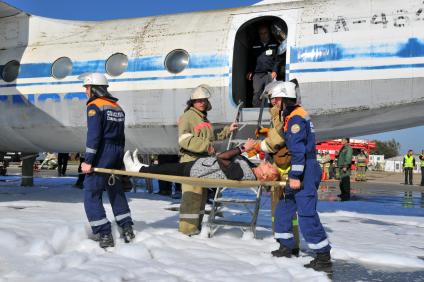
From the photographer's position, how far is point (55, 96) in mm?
8836

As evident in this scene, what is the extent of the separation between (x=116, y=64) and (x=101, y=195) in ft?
12.5

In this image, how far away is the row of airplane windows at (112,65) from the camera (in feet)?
26.4

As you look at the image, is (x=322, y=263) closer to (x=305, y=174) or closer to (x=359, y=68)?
(x=305, y=174)

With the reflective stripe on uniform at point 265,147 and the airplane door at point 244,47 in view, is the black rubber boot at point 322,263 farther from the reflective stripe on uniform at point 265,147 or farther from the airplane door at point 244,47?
the airplane door at point 244,47

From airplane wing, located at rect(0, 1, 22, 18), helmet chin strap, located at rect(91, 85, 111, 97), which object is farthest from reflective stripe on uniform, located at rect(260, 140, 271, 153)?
airplane wing, located at rect(0, 1, 22, 18)

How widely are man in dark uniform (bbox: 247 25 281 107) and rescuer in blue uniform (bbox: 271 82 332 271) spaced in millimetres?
2808

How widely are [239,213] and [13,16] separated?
672 cm

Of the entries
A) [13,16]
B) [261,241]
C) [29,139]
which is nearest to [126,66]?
[29,139]

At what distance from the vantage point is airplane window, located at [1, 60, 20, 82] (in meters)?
9.36

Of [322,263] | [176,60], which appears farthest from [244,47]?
[322,263]

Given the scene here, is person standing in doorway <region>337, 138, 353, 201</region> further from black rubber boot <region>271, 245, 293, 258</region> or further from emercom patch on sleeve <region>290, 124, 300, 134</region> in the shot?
emercom patch on sleeve <region>290, 124, 300, 134</region>

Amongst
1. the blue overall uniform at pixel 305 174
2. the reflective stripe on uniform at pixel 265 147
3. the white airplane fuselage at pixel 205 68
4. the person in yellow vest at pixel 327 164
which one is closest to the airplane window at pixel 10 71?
the white airplane fuselage at pixel 205 68

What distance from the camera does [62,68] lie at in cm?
890

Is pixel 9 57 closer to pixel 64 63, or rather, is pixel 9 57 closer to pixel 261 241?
pixel 64 63
